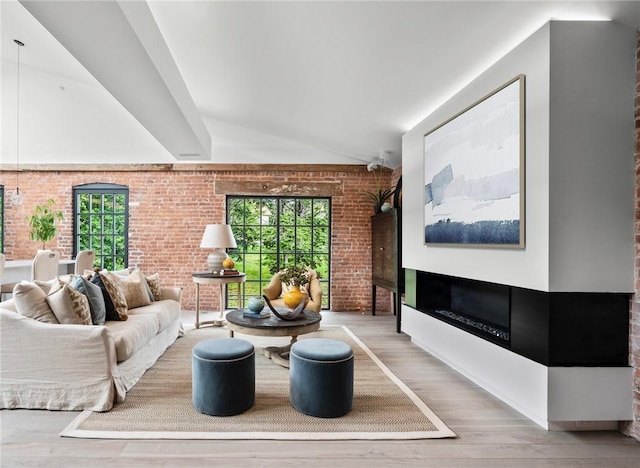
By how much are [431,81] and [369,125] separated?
1.23 metres

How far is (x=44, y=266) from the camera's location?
4609 mm

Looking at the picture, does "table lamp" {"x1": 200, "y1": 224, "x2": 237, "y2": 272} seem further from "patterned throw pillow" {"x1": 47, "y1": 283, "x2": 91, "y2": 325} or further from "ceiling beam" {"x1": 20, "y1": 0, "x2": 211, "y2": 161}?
"patterned throw pillow" {"x1": 47, "y1": 283, "x2": 91, "y2": 325}

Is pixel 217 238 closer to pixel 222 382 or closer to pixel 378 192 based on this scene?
pixel 378 192

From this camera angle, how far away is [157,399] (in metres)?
2.59

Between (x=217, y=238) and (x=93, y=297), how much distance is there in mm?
2138

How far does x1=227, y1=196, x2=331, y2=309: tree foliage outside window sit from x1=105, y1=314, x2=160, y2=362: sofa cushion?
273cm

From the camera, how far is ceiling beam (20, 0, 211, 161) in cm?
199

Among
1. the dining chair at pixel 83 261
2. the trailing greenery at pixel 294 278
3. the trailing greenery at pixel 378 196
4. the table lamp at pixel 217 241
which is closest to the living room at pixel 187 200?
the trailing greenery at pixel 378 196

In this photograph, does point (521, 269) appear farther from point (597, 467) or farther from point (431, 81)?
point (431, 81)

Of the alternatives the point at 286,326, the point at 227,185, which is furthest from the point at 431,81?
the point at 227,185

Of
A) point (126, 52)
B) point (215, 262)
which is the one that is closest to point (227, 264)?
point (215, 262)

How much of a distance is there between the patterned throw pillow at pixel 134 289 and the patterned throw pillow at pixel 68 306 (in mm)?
885

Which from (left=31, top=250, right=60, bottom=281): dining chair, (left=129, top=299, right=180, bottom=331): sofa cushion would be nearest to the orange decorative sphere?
(left=129, top=299, right=180, bottom=331): sofa cushion

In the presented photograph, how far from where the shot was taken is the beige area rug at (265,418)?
2137mm
